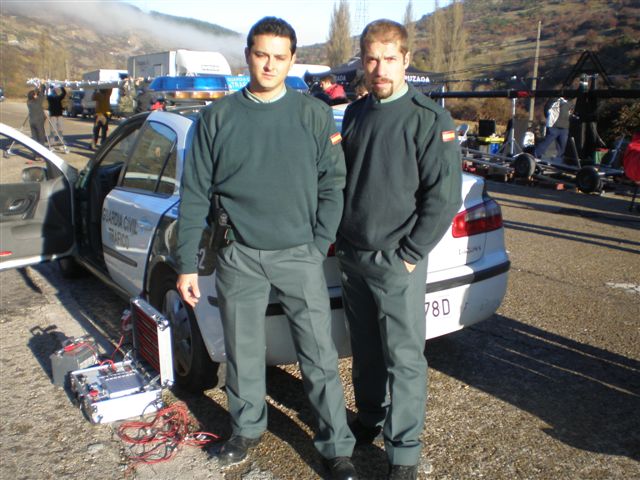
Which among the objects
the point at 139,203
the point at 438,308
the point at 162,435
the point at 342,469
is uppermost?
the point at 139,203

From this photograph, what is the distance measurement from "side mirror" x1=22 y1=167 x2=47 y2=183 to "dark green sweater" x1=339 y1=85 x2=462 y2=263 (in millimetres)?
3146

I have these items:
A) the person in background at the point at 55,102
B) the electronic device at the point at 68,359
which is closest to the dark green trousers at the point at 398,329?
the electronic device at the point at 68,359

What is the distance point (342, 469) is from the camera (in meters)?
2.58

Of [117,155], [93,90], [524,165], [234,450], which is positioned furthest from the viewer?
[93,90]

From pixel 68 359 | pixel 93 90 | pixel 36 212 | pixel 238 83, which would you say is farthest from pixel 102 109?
pixel 93 90

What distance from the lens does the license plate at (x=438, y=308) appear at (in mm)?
→ 3146

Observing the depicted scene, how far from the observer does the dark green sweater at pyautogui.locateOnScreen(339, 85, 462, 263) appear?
2.37m

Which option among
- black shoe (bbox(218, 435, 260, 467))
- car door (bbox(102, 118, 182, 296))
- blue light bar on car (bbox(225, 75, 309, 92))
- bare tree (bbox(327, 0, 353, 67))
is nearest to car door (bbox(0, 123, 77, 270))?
car door (bbox(102, 118, 182, 296))

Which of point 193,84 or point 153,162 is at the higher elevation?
point 193,84

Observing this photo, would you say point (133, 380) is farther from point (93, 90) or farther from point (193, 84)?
point (93, 90)

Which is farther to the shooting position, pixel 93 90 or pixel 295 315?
pixel 93 90

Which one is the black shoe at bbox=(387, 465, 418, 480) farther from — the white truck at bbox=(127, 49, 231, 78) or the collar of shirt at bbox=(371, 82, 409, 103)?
the white truck at bbox=(127, 49, 231, 78)

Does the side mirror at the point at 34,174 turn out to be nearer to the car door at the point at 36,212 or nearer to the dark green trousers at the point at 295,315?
the car door at the point at 36,212

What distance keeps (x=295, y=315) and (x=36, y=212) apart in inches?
110
